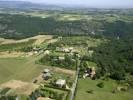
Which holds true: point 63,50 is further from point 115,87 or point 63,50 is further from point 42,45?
point 115,87

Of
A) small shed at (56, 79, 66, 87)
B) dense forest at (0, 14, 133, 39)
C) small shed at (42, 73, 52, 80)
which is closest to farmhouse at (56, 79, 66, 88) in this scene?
small shed at (56, 79, 66, 87)

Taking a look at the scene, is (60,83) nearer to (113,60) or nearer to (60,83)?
(60,83)

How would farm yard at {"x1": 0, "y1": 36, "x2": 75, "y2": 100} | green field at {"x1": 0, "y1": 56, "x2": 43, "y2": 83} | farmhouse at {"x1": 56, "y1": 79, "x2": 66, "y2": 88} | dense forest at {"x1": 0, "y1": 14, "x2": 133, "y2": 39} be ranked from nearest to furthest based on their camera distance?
farm yard at {"x1": 0, "y1": 36, "x2": 75, "y2": 100} < farmhouse at {"x1": 56, "y1": 79, "x2": 66, "y2": 88} < green field at {"x1": 0, "y1": 56, "x2": 43, "y2": 83} < dense forest at {"x1": 0, "y1": 14, "x2": 133, "y2": 39}

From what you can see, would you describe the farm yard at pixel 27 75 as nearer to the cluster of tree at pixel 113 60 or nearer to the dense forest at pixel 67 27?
the cluster of tree at pixel 113 60

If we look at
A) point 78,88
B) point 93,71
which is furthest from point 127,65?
point 78,88

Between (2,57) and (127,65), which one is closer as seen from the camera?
Result: (127,65)

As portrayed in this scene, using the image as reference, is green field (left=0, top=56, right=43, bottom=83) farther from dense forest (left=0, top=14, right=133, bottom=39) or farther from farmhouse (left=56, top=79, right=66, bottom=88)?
dense forest (left=0, top=14, right=133, bottom=39)
